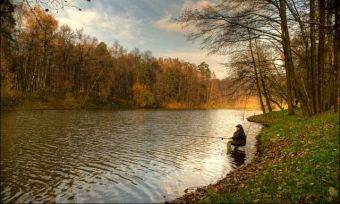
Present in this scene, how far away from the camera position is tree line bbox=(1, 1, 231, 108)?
2466 inches

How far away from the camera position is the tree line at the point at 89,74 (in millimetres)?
62625

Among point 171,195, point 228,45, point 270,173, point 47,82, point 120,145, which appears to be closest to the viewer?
point 270,173

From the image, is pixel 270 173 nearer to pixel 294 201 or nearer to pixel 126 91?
pixel 294 201

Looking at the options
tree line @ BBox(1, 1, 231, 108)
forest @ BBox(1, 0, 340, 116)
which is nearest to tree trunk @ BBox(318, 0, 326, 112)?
forest @ BBox(1, 0, 340, 116)

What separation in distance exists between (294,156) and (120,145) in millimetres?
13647

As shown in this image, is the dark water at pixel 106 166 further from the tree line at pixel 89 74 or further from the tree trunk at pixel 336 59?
the tree line at pixel 89 74

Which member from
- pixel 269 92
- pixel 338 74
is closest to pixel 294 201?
pixel 338 74

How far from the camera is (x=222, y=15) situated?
56.4 feet

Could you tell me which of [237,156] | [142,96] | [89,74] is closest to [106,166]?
[237,156]

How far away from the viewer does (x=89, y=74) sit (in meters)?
80.1

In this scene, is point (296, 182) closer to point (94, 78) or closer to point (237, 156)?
point (237, 156)

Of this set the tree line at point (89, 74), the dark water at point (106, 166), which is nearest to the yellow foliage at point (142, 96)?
the tree line at point (89, 74)

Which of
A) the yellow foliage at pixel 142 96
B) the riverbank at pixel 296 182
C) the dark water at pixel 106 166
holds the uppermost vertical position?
the yellow foliage at pixel 142 96

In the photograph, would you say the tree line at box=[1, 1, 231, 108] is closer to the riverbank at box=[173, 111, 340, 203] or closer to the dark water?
the dark water
